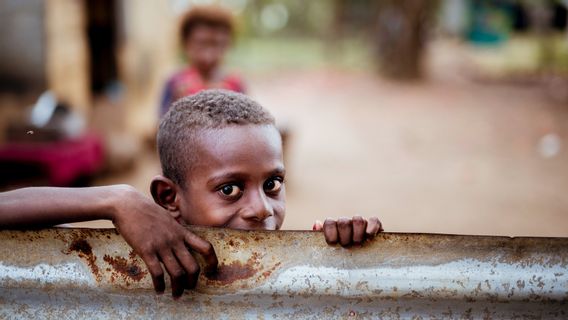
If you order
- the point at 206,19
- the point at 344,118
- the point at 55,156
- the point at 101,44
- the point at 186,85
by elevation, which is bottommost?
the point at 344,118

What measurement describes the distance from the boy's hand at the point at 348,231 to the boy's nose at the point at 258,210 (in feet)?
1.10

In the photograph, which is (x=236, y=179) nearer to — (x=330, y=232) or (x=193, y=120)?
(x=193, y=120)

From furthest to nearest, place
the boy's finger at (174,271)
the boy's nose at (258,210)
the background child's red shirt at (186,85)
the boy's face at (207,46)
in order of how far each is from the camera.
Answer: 1. the boy's face at (207,46)
2. the background child's red shirt at (186,85)
3. the boy's nose at (258,210)
4. the boy's finger at (174,271)

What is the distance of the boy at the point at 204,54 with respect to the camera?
3.91m

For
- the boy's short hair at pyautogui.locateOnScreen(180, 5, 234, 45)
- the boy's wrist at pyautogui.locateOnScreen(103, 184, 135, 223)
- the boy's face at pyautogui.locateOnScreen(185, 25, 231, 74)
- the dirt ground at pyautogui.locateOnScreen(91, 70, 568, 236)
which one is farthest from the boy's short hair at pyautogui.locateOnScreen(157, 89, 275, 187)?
the dirt ground at pyautogui.locateOnScreen(91, 70, 568, 236)

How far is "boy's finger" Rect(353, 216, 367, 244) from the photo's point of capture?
1208 mm

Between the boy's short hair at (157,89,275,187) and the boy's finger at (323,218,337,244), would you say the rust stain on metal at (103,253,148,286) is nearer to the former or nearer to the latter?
the boy's finger at (323,218,337,244)

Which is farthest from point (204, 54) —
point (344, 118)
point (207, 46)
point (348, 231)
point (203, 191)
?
point (344, 118)

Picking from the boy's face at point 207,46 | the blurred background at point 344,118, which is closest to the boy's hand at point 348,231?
the boy's face at point 207,46

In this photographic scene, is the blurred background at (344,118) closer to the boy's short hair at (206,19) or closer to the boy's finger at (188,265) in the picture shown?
the boy's short hair at (206,19)

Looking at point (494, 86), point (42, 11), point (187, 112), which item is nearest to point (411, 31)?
point (494, 86)

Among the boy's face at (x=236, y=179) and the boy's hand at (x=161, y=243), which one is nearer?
the boy's hand at (x=161, y=243)

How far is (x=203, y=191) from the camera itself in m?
1.62

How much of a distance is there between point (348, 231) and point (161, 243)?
1.16ft
